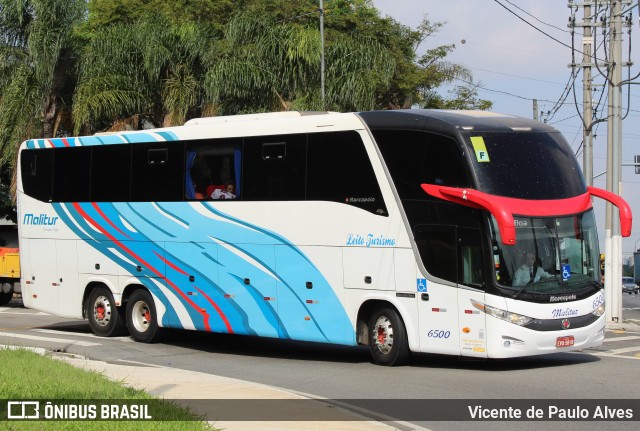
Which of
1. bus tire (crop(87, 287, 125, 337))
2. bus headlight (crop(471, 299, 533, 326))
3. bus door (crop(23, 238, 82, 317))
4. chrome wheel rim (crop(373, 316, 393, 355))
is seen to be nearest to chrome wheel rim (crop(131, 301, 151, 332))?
bus tire (crop(87, 287, 125, 337))

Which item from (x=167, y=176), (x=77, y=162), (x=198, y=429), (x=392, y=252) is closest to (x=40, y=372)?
(x=198, y=429)

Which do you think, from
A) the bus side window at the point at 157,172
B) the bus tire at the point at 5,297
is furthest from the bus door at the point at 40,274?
the bus tire at the point at 5,297

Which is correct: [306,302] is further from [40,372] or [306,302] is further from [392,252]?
[40,372]

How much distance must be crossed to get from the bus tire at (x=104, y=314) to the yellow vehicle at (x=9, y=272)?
9.14 metres

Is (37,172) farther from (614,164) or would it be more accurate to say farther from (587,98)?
(587,98)

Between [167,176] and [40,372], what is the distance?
736 cm

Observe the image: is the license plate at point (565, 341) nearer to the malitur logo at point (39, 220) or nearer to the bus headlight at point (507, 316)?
the bus headlight at point (507, 316)

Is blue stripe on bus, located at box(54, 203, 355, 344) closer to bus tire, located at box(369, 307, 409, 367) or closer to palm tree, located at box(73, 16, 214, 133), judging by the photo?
bus tire, located at box(369, 307, 409, 367)

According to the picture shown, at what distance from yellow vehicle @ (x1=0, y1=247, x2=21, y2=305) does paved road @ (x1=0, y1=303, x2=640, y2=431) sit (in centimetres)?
698

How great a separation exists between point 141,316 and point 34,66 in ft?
49.5

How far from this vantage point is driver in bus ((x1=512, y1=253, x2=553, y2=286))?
1602 cm

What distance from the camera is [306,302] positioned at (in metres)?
18.4

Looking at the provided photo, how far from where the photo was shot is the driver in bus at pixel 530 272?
16016mm

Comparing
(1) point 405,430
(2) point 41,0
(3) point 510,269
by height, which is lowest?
(1) point 405,430
